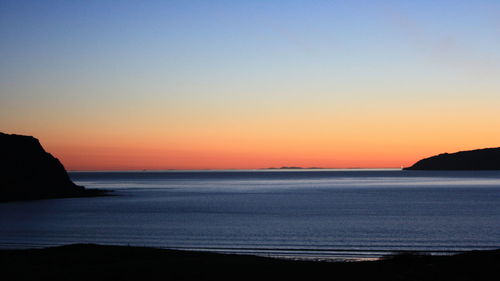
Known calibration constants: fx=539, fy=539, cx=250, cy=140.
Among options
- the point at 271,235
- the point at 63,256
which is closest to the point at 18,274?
the point at 63,256

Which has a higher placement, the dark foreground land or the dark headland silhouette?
the dark headland silhouette

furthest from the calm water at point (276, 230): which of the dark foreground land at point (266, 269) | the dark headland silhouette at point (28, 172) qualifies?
the dark headland silhouette at point (28, 172)

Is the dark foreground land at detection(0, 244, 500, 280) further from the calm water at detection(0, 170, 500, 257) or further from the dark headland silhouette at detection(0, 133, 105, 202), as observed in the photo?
the dark headland silhouette at detection(0, 133, 105, 202)

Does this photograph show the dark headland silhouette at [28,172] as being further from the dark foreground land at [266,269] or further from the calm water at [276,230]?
the dark foreground land at [266,269]

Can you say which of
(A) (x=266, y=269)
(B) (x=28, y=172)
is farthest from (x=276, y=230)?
(B) (x=28, y=172)

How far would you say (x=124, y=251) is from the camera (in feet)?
102

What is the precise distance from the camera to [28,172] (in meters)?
132

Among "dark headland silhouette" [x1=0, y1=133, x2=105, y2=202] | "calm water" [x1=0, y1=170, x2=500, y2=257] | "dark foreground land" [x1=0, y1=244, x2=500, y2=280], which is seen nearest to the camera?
"dark foreground land" [x1=0, y1=244, x2=500, y2=280]

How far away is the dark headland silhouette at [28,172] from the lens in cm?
12769

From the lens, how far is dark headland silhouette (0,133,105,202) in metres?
128

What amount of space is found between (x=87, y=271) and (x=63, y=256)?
6.66m

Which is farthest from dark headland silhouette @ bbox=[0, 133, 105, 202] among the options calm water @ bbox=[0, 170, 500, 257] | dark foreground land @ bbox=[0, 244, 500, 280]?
dark foreground land @ bbox=[0, 244, 500, 280]

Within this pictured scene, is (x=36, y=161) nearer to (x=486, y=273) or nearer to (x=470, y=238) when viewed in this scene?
(x=470, y=238)

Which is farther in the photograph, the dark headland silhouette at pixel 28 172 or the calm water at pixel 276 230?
the dark headland silhouette at pixel 28 172
